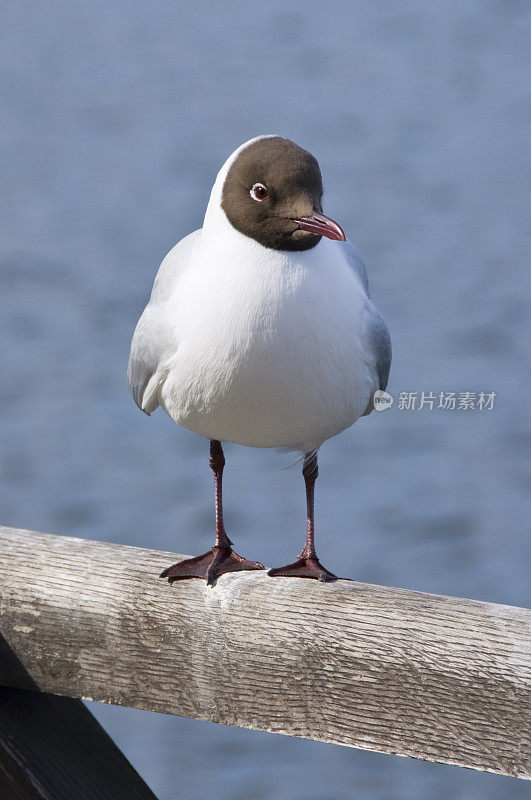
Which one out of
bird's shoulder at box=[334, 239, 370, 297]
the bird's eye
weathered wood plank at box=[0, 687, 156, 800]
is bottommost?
weathered wood plank at box=[0, 687, 156, 800]

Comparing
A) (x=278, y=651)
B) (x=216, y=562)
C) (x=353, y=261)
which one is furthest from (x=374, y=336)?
(x=278, y=651)

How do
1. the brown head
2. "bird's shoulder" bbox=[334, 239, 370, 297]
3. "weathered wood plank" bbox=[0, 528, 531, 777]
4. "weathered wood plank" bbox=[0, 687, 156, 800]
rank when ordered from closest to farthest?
"weathered wood plank" bbox=[0, 528, 531, 777]
"weathered wood plank" bbox=[0, 687, 156, 800]
the brown head
"bird's shoulder" bbox=[334, 239, 370, 297]

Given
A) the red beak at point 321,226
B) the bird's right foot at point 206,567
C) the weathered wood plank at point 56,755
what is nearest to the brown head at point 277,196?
the red beak at point 321,226

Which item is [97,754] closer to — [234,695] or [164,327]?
[234,695]

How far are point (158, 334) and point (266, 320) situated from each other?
314 mm

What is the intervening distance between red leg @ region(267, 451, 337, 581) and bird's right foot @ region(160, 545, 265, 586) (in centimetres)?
8

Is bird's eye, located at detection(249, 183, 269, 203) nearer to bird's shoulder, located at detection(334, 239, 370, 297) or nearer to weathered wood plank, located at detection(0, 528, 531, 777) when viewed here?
bird's shoulder, located at detection(334, 239, 370, 297)

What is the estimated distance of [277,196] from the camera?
8.79 feet

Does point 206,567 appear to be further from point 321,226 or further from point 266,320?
point 321,226

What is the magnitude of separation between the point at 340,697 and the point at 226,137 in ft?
24.5

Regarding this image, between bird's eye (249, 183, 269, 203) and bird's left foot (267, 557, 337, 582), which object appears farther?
bird's left foot (267, 557, 337, 582)

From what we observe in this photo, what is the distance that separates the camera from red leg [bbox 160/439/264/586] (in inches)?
106

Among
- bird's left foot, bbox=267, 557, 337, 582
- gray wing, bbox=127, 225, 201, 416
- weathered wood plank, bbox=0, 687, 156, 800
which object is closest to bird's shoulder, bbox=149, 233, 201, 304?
gray wing, bbox=127, 225, 201, 416

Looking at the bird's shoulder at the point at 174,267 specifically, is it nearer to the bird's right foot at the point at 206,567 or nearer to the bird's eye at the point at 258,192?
the bird's eye at the point at 258,192
